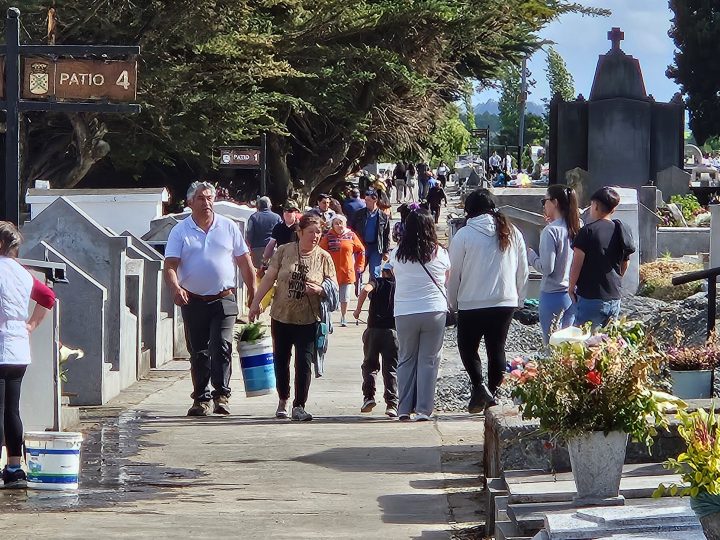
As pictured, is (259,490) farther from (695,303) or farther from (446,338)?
(446,338)

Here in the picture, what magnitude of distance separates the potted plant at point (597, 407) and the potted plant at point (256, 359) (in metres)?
5.28

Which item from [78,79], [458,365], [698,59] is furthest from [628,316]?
[698,59]

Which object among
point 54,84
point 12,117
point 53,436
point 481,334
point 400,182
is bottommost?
point 53,436

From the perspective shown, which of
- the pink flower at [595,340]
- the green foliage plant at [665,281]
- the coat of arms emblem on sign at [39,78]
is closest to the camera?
the pink flower at [595,340]

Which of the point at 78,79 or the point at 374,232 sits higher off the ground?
the point at 78,79

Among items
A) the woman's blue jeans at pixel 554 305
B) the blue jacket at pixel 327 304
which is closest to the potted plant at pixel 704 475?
the woman's blue jeans at pixel 554 305

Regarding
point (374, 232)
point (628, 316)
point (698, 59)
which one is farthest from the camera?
point (698, 59)

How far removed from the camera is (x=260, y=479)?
8.52 meters

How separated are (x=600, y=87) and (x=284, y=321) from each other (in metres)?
18.3

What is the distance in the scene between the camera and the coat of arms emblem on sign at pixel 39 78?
1080cm

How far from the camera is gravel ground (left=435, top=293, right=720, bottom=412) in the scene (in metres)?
11.9

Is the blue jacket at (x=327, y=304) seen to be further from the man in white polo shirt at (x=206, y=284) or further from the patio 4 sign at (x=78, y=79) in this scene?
the patio 4 sign at (x=78, y=79)

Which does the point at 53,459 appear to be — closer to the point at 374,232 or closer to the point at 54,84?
the point at 54,84

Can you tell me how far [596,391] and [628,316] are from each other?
8662 mm
